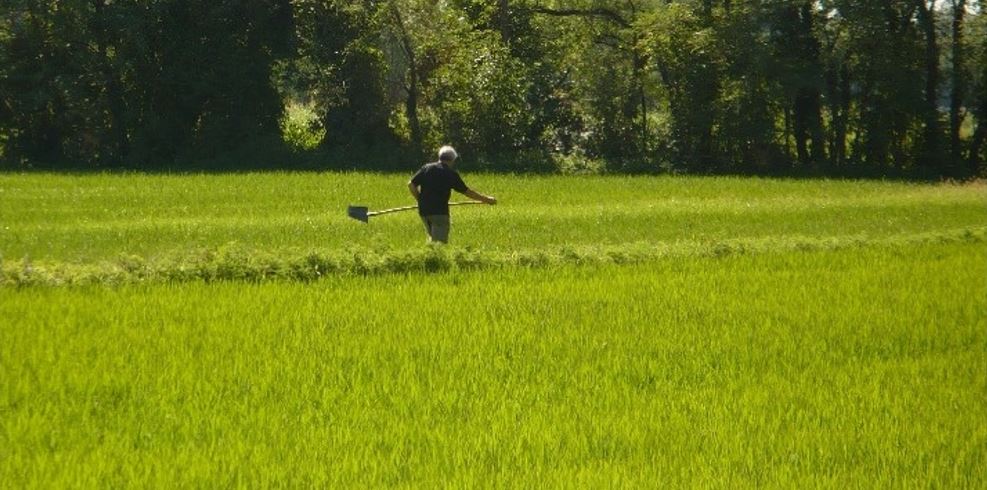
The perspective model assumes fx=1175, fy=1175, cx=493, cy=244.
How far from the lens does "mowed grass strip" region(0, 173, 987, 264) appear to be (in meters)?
16.6

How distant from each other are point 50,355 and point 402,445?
10.7ft

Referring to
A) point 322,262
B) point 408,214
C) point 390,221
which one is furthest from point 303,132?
point 322,262

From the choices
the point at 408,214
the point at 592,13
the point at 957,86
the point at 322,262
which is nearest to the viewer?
the point at 322,262

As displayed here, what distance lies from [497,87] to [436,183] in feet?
74.0

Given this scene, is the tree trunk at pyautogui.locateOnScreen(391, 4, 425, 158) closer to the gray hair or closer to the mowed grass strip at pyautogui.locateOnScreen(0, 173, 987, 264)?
the mowed grass strip at pyautogui.locateOnScreen(0, 173, 987, 264)

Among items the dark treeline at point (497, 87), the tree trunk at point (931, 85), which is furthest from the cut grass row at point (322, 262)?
the tree trunk at point (931, 85)

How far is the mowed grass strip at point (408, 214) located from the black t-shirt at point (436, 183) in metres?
0.84

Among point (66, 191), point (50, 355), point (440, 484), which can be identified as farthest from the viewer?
point (66, 191)

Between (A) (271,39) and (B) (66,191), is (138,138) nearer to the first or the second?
(A) (271,39)

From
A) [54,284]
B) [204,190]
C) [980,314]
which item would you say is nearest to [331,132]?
[204,190]

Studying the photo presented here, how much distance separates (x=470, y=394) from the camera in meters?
7.68

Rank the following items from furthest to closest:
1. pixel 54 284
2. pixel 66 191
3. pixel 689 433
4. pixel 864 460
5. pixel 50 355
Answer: pixel 66 191 → pixel 54 284 → pixel 50 355 → pixel 689 433 → pixel 864 460

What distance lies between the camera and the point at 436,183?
1382 centimetres

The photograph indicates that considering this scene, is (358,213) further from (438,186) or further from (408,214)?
(408,214)
